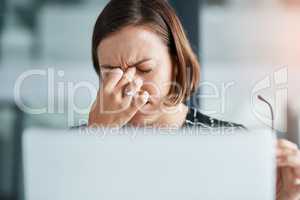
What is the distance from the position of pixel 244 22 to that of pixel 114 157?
3.18 ft

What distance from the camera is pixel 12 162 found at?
175 centimetres

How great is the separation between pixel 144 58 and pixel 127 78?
11 centimetres

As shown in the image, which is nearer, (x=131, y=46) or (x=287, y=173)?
(x=287, y=173)

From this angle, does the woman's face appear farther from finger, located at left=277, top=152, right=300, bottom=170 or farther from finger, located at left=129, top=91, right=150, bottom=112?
finger, located at left=277, top=152, right=300, bottom=170

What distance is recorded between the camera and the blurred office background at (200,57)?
168 centimetres

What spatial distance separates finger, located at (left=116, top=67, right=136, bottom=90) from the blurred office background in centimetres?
12

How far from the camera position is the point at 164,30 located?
1.69m

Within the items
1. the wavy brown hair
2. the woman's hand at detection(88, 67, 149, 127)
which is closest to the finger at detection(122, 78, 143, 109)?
the woman's hand at detection(88, 67, 149, 127)

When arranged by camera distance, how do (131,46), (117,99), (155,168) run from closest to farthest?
(155,168) → (117,99) → (131,46)

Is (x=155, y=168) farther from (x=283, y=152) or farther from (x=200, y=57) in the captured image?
(x=200, y=57)

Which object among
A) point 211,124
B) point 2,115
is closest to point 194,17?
point 211,124

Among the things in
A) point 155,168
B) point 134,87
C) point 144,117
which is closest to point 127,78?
point 134,87

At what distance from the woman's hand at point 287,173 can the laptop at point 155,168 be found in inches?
19.3

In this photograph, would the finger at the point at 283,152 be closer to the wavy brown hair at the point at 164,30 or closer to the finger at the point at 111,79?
the wavy brown hair at the point at 164,30
